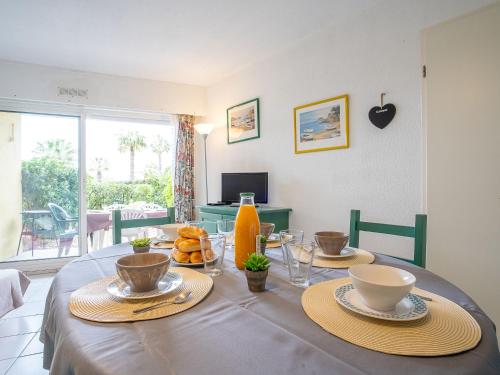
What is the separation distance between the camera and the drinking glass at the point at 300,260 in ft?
2.85

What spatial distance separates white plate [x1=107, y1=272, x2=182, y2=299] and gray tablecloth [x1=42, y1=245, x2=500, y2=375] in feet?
0.34

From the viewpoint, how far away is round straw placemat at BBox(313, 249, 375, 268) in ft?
3.38

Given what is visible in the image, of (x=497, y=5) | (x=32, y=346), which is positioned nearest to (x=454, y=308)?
(x=497, y=5)

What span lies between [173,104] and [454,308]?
4.06 meters

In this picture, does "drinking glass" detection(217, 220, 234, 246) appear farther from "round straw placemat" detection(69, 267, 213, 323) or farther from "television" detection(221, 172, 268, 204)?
"television" detection(221, 172, 268, 204)

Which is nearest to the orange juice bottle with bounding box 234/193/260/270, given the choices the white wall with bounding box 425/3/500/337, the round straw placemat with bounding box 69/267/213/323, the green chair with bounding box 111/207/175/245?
the round straw placemat with bounding box 69/267/213/323

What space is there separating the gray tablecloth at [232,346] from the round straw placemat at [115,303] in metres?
0.02

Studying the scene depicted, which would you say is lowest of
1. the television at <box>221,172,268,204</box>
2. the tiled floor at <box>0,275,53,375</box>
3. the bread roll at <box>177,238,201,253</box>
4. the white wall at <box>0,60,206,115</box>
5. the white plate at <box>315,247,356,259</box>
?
the tiled floor at <box>0,275,53,375</box>

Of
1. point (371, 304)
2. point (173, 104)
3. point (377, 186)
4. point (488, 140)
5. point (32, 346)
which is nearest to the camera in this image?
point (371, 304)

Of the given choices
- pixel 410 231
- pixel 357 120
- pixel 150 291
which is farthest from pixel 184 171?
pixel 150 291

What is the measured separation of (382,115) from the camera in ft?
7.32

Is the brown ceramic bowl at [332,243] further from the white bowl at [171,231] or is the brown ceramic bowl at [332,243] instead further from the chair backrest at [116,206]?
the chair backrest at [116,206]

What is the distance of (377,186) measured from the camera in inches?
90.9

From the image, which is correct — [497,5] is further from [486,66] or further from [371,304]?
[371,304]
